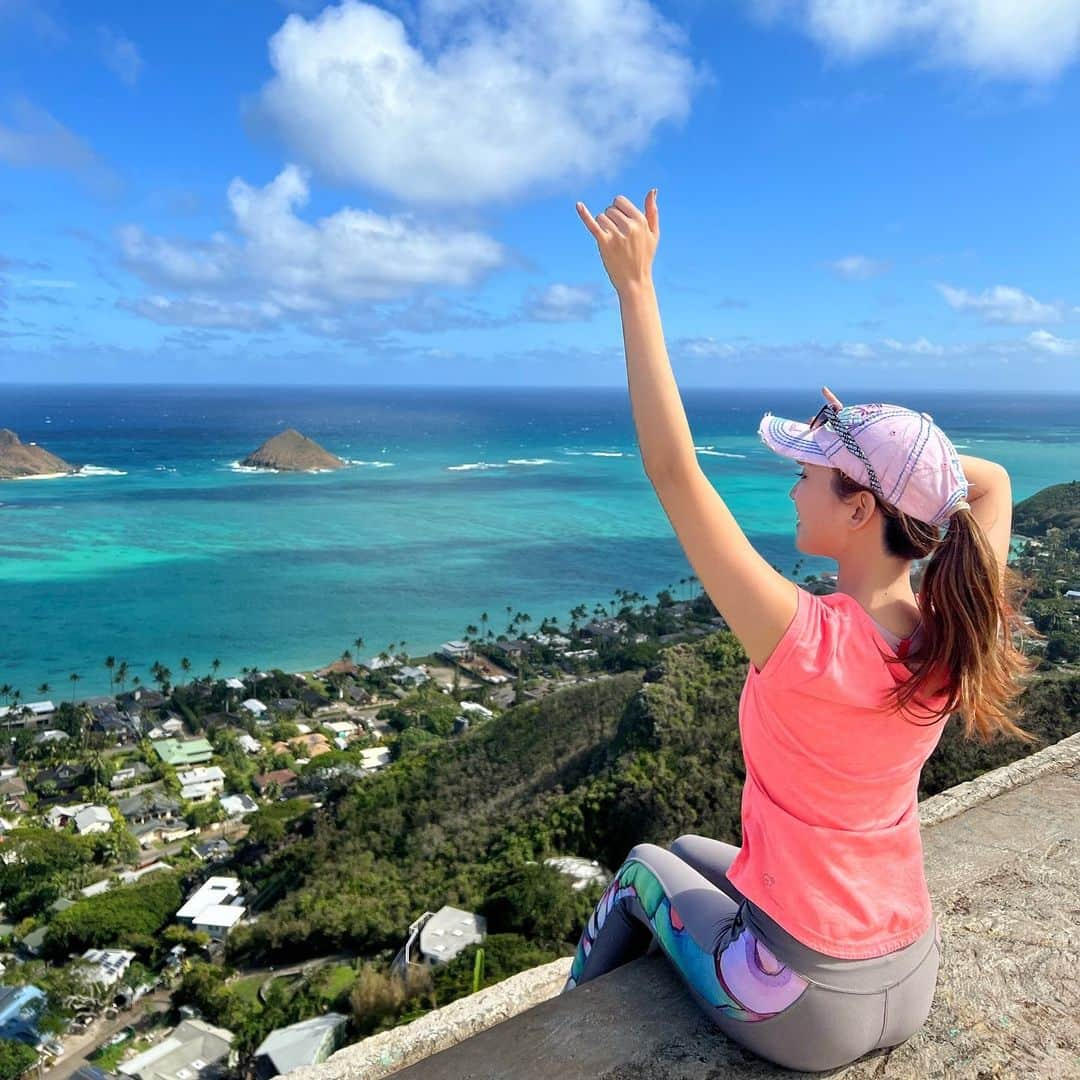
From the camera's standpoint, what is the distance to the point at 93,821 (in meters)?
18.1

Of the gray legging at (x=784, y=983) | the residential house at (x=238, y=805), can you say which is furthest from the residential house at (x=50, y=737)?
the gray legging at (x=784, y=983)

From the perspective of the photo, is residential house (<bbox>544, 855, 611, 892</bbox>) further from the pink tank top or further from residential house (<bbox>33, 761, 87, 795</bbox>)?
residential house (<bbox>33, 761, 87, 795</bbox>)

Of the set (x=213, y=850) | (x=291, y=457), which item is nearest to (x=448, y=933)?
(x=213, y=850)

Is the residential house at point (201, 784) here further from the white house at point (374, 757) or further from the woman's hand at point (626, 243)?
the woman's hand at point (626, 243)

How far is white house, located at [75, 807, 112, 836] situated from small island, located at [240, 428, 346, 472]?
55.8 metres

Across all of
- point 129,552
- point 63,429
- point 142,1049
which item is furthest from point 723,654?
point 63,429

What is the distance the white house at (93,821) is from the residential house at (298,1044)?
940 cm

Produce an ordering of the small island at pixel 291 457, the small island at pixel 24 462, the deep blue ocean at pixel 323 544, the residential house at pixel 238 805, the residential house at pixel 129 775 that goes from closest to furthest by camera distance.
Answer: the residential house at pixel 238 805, the residential house at pixel 129 775, the deep blue ocean at pixel 323 544, the small island at pixel 24 462, the small island at pixel 291 457

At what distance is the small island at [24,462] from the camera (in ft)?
216

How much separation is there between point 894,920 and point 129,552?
4515cm

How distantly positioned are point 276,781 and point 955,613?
67.7 feet

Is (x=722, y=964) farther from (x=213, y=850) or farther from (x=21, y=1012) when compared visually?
(x=213, y=850)

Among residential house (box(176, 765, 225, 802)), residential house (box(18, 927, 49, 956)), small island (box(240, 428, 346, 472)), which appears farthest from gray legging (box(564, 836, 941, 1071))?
small island (box(240, 428, 346, 472))

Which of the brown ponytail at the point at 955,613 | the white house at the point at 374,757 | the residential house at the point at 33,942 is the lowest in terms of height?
the white house at the point at 374,757
